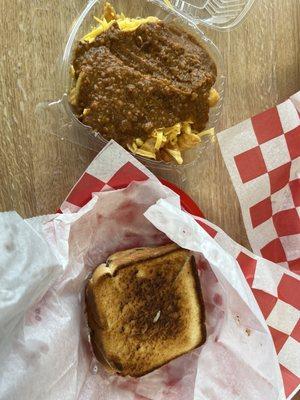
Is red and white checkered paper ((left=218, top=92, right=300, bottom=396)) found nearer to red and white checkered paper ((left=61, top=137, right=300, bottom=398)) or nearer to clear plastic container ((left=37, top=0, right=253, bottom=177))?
red and white checkered paper ((left=61, top=137, right=300, bottom=398))

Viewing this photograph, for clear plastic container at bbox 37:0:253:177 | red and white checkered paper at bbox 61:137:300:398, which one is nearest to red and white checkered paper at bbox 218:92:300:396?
red and white checkered paper at bbox 61:137:300:398

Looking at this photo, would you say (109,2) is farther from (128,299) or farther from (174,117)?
(128,299)

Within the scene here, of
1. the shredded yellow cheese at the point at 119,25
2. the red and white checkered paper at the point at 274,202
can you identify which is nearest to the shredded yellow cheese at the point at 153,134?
the shredded yellow cheese at the point at 119,25

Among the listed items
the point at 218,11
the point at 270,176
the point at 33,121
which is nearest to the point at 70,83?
the point at 33,121

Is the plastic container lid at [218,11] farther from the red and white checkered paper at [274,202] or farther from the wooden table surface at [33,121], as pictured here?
the red and white checkered paper at [274,202]

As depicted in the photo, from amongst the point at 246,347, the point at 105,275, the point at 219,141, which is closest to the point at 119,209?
the point at 105,275

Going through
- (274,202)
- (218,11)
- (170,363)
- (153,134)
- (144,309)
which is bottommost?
(170,363)

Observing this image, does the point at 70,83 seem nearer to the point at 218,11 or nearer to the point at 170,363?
the point at 218,11
